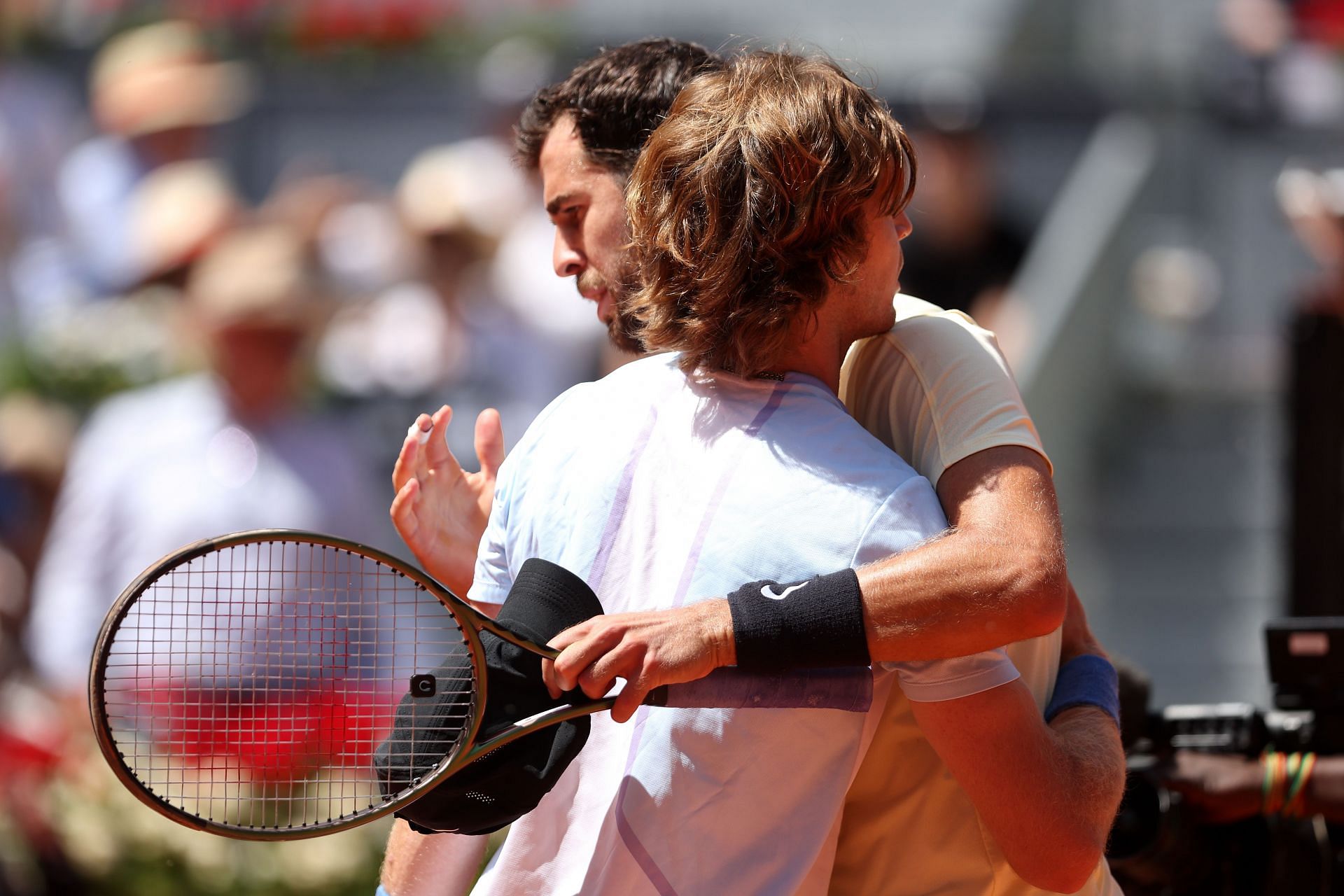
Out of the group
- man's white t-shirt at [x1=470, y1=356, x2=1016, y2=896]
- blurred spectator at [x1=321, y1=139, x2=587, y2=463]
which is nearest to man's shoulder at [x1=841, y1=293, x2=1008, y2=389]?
man's white t-shirt at [x1=470, y1=356, x2=1016, y2=896]

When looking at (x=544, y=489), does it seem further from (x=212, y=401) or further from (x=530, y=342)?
Result: (x=530, y=342)

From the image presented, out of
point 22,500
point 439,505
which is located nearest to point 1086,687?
point 439,505

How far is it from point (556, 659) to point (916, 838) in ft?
1.68

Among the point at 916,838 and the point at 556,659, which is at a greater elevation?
the point at 556,659

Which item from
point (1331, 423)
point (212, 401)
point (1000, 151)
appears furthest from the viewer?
point (1000, 151)

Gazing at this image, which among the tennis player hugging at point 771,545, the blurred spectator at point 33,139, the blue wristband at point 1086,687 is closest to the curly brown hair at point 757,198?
the tennis player hugging at point 771,545

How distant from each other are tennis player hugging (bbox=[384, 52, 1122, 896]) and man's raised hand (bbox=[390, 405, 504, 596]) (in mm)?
275

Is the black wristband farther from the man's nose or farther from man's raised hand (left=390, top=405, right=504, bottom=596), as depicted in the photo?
the man's nose

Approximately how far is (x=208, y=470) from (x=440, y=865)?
345 cm

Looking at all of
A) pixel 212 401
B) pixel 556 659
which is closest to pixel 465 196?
pixel 212 401

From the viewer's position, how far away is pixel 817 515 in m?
1.71

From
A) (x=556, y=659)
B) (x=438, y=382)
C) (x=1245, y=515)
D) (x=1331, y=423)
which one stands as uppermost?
(x=556, y=659)

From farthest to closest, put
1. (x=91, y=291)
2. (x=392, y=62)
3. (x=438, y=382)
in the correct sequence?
(x=392, y=62)
(x=91, y=291)
(x=438, y=382)

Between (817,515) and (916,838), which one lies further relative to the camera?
(916,838)
